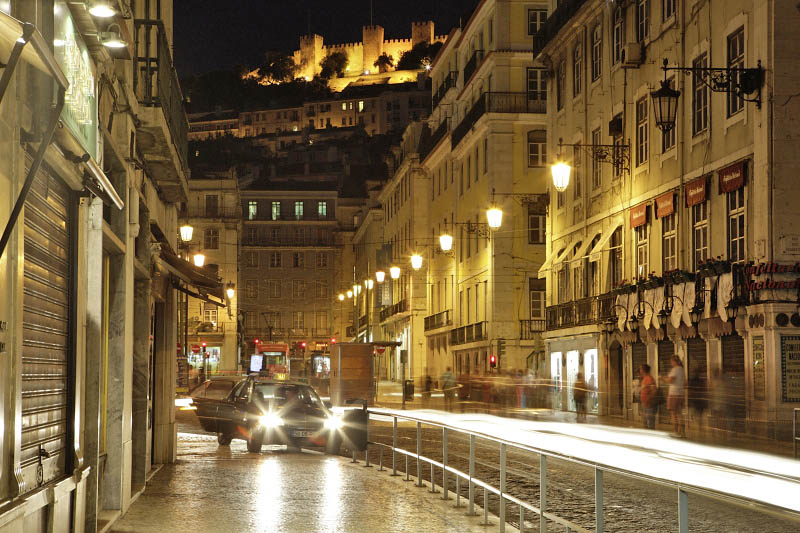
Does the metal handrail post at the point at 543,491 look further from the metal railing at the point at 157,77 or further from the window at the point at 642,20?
the window at the point at 642,20

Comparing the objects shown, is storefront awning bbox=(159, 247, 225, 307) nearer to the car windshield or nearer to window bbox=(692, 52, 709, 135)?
the car windshield

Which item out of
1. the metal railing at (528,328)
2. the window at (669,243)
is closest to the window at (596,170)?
the window at (669,243)

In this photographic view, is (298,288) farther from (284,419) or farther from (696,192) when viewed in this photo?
(284,419)

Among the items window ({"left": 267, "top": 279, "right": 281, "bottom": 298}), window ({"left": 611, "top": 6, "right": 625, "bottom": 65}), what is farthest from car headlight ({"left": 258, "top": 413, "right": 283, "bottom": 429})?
window ({"left": 267, "top": 279, "right": 281, "bottom": 298})

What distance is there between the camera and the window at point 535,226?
52.8 metres

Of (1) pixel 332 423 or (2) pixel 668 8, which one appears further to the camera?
(2) pixel 668 8

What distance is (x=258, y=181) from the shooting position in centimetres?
13238

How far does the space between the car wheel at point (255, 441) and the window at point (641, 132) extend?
14.9 m

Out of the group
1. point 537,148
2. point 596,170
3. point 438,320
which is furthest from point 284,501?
point 438,320

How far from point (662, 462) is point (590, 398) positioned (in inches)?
811

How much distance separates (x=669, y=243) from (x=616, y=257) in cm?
468

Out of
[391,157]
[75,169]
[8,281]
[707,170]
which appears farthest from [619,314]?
[391,157]

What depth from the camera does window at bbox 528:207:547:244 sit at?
5278 cm

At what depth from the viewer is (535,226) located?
174 feet
